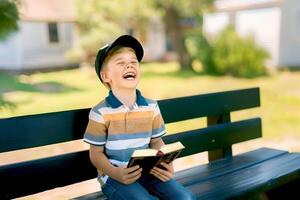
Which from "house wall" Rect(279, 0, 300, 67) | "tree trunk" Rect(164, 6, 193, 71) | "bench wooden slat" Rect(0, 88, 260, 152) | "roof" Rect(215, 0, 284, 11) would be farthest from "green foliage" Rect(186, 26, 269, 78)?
"bench wooden slat" Rect(0, 88, 260, 152)

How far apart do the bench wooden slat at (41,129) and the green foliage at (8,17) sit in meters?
2.26

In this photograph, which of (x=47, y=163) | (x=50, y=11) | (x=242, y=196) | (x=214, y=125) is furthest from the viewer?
(x=50, y=11)

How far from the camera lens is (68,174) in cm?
242

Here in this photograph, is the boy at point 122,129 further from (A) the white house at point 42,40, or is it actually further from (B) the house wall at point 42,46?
(B) the house wall at point 42,46

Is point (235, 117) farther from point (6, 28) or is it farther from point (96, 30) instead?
point (96, 30)

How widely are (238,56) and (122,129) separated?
14.2 metres

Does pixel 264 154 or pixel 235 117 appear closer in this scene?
pixel 264 154

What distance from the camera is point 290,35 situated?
683 inches

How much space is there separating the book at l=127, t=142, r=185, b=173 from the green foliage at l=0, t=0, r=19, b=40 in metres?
2.81

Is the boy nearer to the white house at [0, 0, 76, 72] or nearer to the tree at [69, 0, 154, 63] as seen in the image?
the tree at [69, 0, 154, 63]

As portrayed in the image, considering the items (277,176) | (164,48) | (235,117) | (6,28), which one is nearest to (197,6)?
(164,48)

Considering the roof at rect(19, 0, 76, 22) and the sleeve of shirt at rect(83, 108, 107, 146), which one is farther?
the roof at rect(19, 0, 76, 22)

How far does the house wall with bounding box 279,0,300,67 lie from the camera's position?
17156mm

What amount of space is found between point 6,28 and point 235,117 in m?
4.44
